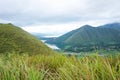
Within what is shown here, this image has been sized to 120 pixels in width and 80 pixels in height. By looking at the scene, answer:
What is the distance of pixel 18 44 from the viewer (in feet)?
151

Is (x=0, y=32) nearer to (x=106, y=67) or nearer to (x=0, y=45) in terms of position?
(x=0, y=45)

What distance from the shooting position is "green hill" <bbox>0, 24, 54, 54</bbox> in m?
42.1

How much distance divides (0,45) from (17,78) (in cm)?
4035

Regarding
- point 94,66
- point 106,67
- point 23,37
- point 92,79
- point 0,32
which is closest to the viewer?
point 92,79

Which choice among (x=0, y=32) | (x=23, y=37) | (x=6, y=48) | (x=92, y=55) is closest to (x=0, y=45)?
(x=6, y=48)

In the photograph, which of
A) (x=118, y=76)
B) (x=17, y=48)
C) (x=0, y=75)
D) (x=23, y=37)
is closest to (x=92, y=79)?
(x=118, y=76)

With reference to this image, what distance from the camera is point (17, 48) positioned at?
142 feet

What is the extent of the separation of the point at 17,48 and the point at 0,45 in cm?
339

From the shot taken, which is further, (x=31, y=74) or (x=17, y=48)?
(x=17, y=48)

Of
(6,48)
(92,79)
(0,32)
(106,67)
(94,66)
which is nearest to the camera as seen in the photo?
(92,79)

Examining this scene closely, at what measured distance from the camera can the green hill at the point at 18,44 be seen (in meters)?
42.1

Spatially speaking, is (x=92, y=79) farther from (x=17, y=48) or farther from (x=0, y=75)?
(x=17, y=48)

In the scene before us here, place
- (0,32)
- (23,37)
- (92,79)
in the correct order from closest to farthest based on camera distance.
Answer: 1. (92,79)
2. (23,37)
3. (0,32)

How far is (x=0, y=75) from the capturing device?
584 cm
